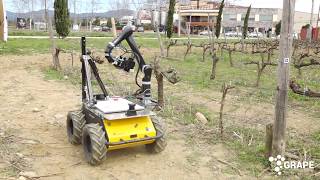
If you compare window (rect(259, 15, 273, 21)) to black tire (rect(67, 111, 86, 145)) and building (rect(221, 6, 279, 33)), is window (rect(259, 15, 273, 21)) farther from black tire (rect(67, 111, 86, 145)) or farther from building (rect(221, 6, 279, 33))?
black tire (rect(67, 111, 86, 145))

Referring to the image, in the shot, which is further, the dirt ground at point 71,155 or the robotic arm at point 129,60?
the robotic arm at point 129,60

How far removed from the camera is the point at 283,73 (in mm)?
4297

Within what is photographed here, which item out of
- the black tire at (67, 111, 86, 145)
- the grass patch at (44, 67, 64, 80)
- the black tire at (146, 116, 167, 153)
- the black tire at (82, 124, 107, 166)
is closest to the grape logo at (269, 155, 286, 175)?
the black tire at (146, 116, 167, 153)

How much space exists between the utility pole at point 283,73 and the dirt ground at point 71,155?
0.60m

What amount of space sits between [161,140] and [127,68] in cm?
93

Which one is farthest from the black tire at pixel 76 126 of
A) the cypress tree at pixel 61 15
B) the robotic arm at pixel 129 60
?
the cypress tree at pixel 61 15

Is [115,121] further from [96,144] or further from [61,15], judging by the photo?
[61,15]

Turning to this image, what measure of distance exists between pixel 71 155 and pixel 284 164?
244 cm

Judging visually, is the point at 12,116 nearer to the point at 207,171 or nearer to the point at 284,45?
the point at 207,171

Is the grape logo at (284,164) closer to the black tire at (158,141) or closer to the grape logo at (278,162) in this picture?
the grape logo at (278,162)

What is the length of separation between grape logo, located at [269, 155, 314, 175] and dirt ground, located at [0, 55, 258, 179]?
1.32 ft

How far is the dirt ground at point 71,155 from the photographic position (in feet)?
13.8

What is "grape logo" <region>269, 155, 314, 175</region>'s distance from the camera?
4.30m

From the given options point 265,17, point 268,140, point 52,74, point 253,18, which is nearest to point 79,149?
point 268,140
